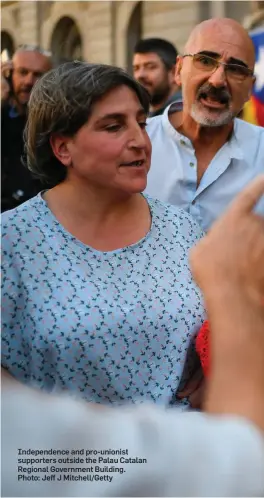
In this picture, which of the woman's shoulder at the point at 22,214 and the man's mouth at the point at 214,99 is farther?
the man's mouth at the point at 214,99

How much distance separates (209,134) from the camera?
306cm

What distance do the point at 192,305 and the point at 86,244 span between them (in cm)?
33

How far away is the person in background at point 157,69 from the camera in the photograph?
467 cm

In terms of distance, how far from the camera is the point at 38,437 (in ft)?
2.47

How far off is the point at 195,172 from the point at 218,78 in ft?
1.28

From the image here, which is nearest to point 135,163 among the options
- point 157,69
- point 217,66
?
point 217,66

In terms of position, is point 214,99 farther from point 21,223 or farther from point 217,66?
point 21,223

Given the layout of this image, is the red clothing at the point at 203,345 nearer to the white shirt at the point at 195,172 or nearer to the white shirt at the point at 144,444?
the white shirt at the point at 195,172

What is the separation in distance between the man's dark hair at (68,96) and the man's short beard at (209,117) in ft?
2.65

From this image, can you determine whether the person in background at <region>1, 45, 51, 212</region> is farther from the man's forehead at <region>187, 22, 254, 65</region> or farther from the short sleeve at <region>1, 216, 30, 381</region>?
the short sleeve at <region>1, 216, 30, 381</region>

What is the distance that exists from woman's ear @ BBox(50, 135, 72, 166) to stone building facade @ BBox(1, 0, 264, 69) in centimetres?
634

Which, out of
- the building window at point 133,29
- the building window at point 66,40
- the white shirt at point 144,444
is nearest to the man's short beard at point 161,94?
the white shirt at point 144,444

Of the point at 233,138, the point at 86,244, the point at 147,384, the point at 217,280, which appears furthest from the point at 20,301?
the point at 233,138

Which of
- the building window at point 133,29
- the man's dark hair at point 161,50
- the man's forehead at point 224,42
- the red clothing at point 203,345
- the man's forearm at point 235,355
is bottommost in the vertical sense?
the red clothing at point 203,345
